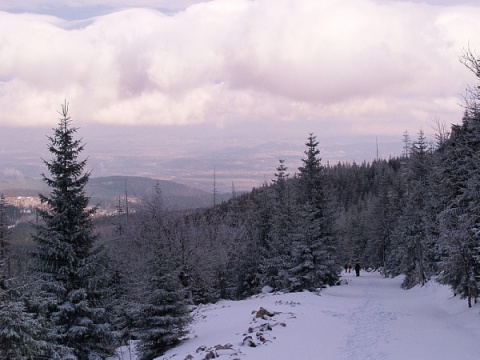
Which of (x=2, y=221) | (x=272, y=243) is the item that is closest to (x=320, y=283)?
(x=272, y=243)

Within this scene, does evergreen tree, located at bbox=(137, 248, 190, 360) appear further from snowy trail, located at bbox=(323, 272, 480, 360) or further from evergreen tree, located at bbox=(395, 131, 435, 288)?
evergreen tree, located at bbox=(395, 131, 435, 288)

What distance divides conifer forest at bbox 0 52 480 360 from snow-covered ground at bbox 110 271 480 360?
203 cm

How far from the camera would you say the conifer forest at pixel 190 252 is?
16.0 metres

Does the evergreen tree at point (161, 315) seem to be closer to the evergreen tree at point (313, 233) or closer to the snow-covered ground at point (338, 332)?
the snow-covered ground at point (338, 332)

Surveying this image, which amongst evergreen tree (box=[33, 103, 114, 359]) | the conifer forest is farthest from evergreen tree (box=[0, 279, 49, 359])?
evergreen tree (box=[33, 103, 114, 359])

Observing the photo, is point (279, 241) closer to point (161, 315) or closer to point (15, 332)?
point (161, 315)

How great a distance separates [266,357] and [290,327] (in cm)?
370

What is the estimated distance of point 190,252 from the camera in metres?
37.0

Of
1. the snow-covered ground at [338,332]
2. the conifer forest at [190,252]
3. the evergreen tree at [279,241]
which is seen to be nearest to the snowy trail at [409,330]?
the snow-covered ground at [338,332]

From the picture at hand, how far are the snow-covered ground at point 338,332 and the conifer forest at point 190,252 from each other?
203cm

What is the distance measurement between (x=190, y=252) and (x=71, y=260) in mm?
20857

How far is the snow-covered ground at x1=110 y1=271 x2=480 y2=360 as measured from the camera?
12.9 m

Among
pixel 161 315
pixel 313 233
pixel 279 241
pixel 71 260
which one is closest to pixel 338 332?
pixel 161 315

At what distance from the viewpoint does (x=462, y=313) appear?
19875 millimetres
